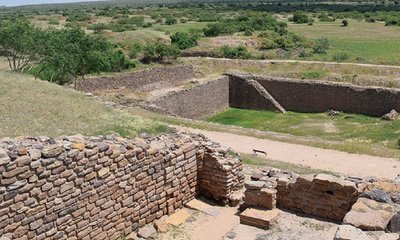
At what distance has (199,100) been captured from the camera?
33938mm

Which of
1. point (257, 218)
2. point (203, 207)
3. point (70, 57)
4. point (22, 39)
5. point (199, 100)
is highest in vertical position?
point (22, 39)

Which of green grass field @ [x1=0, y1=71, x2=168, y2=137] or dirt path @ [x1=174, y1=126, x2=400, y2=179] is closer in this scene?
green grass field @ [x1=0, y1=71, x2=168, y2=137]

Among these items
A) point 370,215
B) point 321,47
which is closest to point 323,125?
point 321,47

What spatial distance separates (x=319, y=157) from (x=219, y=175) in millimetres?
7971

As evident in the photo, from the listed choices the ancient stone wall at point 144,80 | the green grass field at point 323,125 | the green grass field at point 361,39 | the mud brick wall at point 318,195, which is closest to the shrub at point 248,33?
the green grass field at point 361,39

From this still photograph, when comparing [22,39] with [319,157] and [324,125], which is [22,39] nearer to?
[319,157]

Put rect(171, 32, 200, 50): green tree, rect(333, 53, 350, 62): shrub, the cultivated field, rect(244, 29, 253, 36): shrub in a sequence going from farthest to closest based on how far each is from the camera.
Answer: rect(244, 29, 253, 36): shrub < rect(171, 32, 200, 50): green tree < rect(333, 53, 350, 62): shrub < the cultivated field

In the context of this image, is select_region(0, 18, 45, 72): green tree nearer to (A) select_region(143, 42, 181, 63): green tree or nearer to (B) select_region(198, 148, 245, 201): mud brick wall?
(A) select_region(143, 42, 181, 63): green tree

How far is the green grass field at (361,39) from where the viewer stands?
4350cm

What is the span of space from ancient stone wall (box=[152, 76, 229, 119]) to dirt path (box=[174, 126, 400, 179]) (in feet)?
30.9

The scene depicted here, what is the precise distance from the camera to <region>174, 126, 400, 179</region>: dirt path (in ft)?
58.4

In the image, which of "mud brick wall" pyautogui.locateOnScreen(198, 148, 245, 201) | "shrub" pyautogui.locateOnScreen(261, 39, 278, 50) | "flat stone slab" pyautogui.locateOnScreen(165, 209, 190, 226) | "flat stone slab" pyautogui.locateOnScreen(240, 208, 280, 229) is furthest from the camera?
"shrub" pyautogui.locateOnScreen(261, 39, 278, 50)

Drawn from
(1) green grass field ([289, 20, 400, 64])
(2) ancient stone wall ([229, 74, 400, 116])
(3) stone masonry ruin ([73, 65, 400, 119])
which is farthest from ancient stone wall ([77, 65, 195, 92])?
(1) green grass field ([289, 20, 400, 64])

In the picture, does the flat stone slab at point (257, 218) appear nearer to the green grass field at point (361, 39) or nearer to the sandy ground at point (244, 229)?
the sandy ground at point (244, 229)
